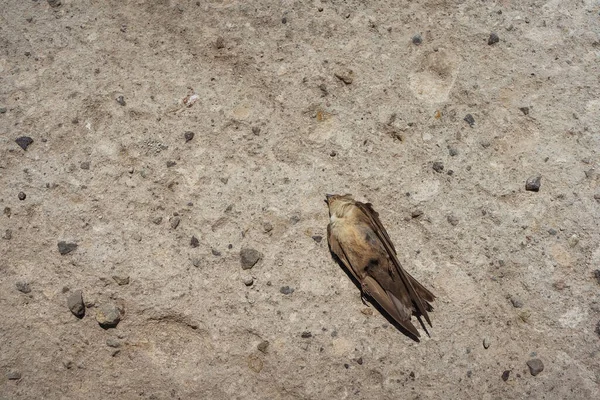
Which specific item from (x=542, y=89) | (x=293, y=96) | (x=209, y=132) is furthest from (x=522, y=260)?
(x=209, y=132)

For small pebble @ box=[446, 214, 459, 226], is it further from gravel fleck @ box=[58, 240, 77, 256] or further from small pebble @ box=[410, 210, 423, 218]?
gravel fleck @ box=[58, 240, 77, 256]

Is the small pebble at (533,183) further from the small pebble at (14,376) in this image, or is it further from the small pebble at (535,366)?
the small pebble at (14,376)

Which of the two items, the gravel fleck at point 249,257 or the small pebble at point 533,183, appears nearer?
the gravel fleck at point 249,257

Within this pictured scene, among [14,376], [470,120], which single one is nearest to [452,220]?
[470,120]

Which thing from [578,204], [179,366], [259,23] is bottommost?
[179,366]

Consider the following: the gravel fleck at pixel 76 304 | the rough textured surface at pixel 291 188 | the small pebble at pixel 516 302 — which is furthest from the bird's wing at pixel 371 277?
the gravel fleck at pixel 76 304

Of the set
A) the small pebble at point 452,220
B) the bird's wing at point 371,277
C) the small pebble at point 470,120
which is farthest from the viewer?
the small pebble at point 470,120

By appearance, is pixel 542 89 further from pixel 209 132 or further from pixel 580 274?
pixel 209 132

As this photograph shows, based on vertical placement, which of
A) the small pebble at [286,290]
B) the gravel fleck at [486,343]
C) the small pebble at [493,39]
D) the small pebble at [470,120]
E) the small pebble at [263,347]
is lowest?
the small pebble at [263,347]
